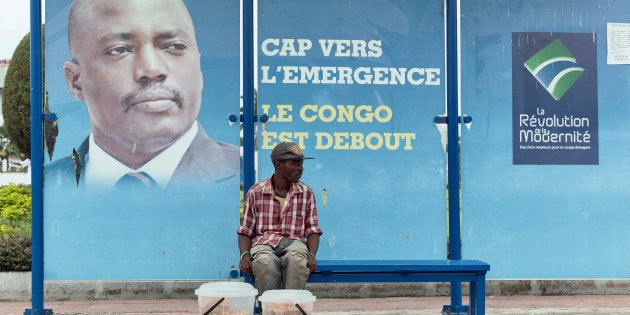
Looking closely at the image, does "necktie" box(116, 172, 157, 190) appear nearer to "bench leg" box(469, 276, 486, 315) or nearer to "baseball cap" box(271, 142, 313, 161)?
"baseball cap" box(271, 142, 313, 161)

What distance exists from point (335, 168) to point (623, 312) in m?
2.48

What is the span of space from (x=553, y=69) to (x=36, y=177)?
4.22m

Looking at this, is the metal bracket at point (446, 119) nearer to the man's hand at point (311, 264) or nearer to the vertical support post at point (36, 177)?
the man's hand at point (311, 264)

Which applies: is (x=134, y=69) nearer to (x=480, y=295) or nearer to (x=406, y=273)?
(x=406, y=273)

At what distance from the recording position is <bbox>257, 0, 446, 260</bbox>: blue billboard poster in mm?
6742

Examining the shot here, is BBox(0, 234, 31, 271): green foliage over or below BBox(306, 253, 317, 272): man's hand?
below

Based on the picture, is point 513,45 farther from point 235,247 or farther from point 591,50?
point 235,247

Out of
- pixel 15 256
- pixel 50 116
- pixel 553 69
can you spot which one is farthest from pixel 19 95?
pixel 553 69

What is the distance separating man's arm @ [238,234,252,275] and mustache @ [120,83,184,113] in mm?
1817

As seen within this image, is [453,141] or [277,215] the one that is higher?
[453,141]

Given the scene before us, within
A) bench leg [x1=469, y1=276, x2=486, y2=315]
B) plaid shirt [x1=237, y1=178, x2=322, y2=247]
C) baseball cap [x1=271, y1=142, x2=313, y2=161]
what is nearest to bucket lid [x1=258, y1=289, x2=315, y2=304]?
Answer: plaid shirt [x1=237, y1=178, x2=322, y2=247]

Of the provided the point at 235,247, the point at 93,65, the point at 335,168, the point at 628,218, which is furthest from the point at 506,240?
the point at 93,65

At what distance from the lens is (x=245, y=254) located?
521cm

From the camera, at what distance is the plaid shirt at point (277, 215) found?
531 cm
